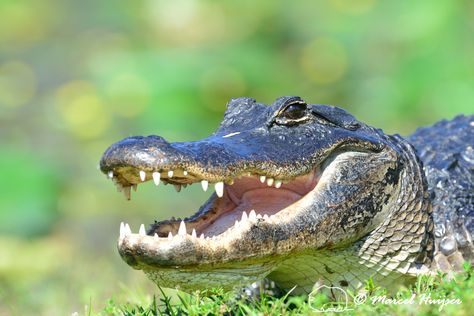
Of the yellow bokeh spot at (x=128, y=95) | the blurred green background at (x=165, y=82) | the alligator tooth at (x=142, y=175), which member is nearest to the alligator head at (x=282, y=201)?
the alligator tooth at (x=142, y=175)

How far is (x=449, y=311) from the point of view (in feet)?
12.2

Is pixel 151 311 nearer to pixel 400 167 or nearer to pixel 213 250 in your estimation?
pixel 213 250

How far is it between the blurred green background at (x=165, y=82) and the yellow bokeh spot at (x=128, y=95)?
0.02 m

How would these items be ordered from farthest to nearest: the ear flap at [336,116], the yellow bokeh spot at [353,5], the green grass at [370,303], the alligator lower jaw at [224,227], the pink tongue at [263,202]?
the yellow bokeh spot at [353,5]
the ear flap at [336,116]
the pink tongue at [263,202]
the alligator lower jaw at [224,227]
the green grass at [370,303]

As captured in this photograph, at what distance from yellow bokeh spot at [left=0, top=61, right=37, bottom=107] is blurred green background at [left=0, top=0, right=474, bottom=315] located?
4cm

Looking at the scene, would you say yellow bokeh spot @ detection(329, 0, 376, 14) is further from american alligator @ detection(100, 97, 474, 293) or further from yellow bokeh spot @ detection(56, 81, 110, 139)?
american alligator @ detection(100, 97, 474, 293)

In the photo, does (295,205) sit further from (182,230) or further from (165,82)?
(165,82)

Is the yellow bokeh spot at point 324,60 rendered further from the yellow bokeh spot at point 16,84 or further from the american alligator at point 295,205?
the american alligator at point 295,205

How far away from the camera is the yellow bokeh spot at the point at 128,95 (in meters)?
15.7

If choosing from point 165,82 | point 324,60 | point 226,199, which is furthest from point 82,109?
point 226,199

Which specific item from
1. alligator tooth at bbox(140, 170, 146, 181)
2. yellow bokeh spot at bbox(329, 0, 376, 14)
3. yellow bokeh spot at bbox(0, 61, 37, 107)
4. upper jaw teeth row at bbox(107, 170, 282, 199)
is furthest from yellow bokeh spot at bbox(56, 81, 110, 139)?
alligator tooth at bbox(140, 170, 146, 181)

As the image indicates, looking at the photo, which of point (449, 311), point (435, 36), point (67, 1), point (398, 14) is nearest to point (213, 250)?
point (449, 311)

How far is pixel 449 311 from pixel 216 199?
1.55 metres

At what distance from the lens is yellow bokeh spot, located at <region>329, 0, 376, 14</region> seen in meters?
18.4
